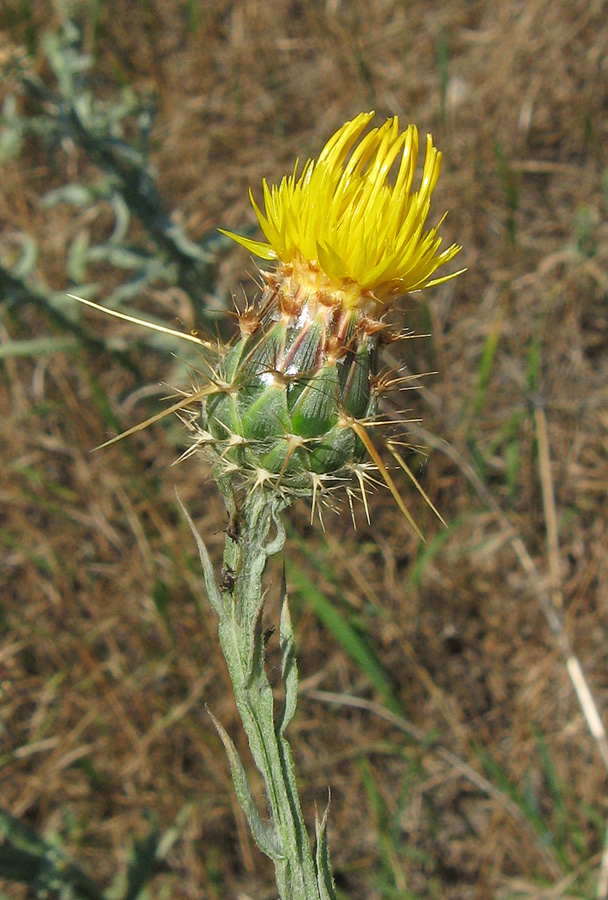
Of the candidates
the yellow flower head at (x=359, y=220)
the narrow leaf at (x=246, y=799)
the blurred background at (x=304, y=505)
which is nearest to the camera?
the narrow leaf at (x=246, y=799)

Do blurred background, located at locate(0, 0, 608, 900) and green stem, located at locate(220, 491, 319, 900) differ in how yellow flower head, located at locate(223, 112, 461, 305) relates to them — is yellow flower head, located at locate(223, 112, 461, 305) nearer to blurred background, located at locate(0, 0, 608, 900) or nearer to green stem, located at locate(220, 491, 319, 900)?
green stem, located at locate(220, 491, 319, 900)

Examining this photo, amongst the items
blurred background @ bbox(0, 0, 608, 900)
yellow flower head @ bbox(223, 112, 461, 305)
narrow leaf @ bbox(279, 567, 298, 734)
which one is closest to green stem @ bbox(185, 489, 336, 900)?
narrow leaf @ bbox(279, 567, 298, 734)

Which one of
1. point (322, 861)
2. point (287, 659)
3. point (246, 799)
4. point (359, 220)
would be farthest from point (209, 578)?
point (359, 220)

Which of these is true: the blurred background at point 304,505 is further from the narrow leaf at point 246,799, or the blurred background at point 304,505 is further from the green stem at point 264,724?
the narrow leaf at point 246,799

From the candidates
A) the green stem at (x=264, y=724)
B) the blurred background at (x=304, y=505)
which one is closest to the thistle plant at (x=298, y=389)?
the green stem at (x=264, y=724)

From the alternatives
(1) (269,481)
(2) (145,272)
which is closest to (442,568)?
(2) (145,272)

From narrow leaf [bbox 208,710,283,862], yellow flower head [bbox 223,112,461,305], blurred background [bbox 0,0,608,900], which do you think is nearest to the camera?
narrow leaf [bbox 208,710,283,862]

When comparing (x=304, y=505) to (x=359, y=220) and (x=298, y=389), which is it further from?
(x=359, y=220)
